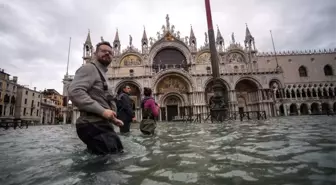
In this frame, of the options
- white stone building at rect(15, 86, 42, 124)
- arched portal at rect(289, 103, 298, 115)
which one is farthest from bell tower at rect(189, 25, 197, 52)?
white stone building at rect(15, 86, 42, 124)

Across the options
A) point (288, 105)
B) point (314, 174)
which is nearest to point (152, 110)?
point (314, 174)

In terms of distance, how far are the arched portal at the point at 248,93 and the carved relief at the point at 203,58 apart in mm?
5918

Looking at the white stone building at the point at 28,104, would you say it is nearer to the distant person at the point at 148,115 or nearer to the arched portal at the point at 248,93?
the distant person at the point at 148,115

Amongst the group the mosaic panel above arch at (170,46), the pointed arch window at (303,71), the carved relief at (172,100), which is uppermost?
the mosaic panel above arch at (170,46)

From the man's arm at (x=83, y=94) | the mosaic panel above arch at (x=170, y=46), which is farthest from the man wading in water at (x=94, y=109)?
the mosaic panel above arch at (x=170, y=46)

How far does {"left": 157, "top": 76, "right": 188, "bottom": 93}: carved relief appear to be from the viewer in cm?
2480

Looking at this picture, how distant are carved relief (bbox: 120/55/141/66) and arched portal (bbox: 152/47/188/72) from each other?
103 inches

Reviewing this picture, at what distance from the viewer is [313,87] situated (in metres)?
29.5

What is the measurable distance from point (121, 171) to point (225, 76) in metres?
24.6

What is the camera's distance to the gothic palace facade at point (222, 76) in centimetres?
2403

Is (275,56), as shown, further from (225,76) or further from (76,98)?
(76,98)

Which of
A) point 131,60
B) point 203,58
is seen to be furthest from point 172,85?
point 131,60

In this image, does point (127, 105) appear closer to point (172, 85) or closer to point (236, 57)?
point (172, 85)

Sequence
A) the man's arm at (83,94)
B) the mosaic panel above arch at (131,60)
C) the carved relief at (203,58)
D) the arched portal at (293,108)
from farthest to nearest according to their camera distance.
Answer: the arched portal at (293,108) < the carved relief at (203,58) < the mosaic panel above arch at (131,60) < the man's arm at (83,94)
